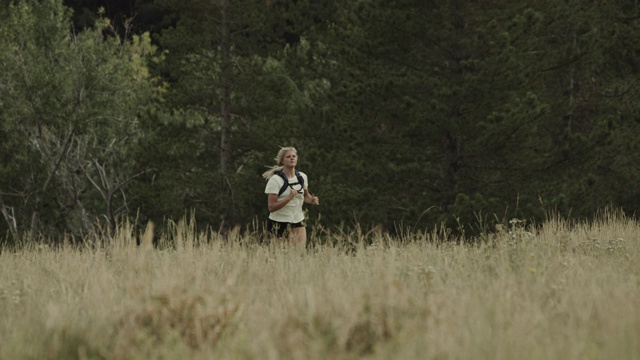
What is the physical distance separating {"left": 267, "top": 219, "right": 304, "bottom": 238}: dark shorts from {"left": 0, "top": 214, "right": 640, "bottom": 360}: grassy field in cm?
266

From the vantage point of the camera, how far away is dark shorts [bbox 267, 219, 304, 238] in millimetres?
9906

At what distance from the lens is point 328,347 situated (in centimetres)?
431

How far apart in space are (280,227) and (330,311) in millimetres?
5404

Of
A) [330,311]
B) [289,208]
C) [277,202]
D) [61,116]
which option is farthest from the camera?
[61,116]

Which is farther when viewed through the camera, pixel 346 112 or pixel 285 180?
pixel 346 112

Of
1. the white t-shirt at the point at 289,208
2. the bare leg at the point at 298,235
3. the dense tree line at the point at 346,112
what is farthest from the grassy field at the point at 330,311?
the dense tree line at the point at 346,112

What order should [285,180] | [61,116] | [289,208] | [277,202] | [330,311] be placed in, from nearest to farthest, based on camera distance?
[330,311] < [277,202] < [285,180] < [289,208] < [61,116]

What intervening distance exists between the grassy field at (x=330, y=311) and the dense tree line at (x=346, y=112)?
1068 cm

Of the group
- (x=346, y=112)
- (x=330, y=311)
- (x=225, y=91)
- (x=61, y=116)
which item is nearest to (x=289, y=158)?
(x=330, y=311)

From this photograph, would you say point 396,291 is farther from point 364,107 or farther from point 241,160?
point 241,160

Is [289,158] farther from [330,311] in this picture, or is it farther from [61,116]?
[61,116]

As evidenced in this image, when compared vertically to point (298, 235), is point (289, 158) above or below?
above

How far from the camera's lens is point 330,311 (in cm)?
471

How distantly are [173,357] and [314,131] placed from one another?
21.9 m
